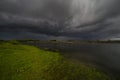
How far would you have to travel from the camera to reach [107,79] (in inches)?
827

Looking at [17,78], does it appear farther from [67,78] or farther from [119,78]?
[119,78]

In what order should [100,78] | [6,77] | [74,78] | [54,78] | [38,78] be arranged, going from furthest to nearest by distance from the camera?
[100,78] < [74,78] < [54,78] < [38,78] < [6,77]

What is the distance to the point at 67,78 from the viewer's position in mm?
18969

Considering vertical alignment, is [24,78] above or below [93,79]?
above

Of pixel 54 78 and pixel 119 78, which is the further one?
pixel 119 78

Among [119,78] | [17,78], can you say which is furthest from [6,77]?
[119,78]

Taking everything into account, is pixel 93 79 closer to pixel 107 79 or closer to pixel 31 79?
pixel 107 79

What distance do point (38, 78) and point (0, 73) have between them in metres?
5.15

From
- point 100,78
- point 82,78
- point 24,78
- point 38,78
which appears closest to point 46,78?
point 38,78

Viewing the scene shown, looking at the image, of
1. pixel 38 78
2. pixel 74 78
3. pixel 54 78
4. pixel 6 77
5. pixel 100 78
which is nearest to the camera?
pixel 6 77

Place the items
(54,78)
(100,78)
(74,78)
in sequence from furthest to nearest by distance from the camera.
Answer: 1. (100,78)
2. (74,78)
3. (54,78)

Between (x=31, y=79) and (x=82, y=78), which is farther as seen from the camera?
(x=82, y=78)

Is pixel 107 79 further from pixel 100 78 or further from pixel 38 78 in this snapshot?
pixel 38 78

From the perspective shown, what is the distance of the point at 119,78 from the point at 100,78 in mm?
4136
